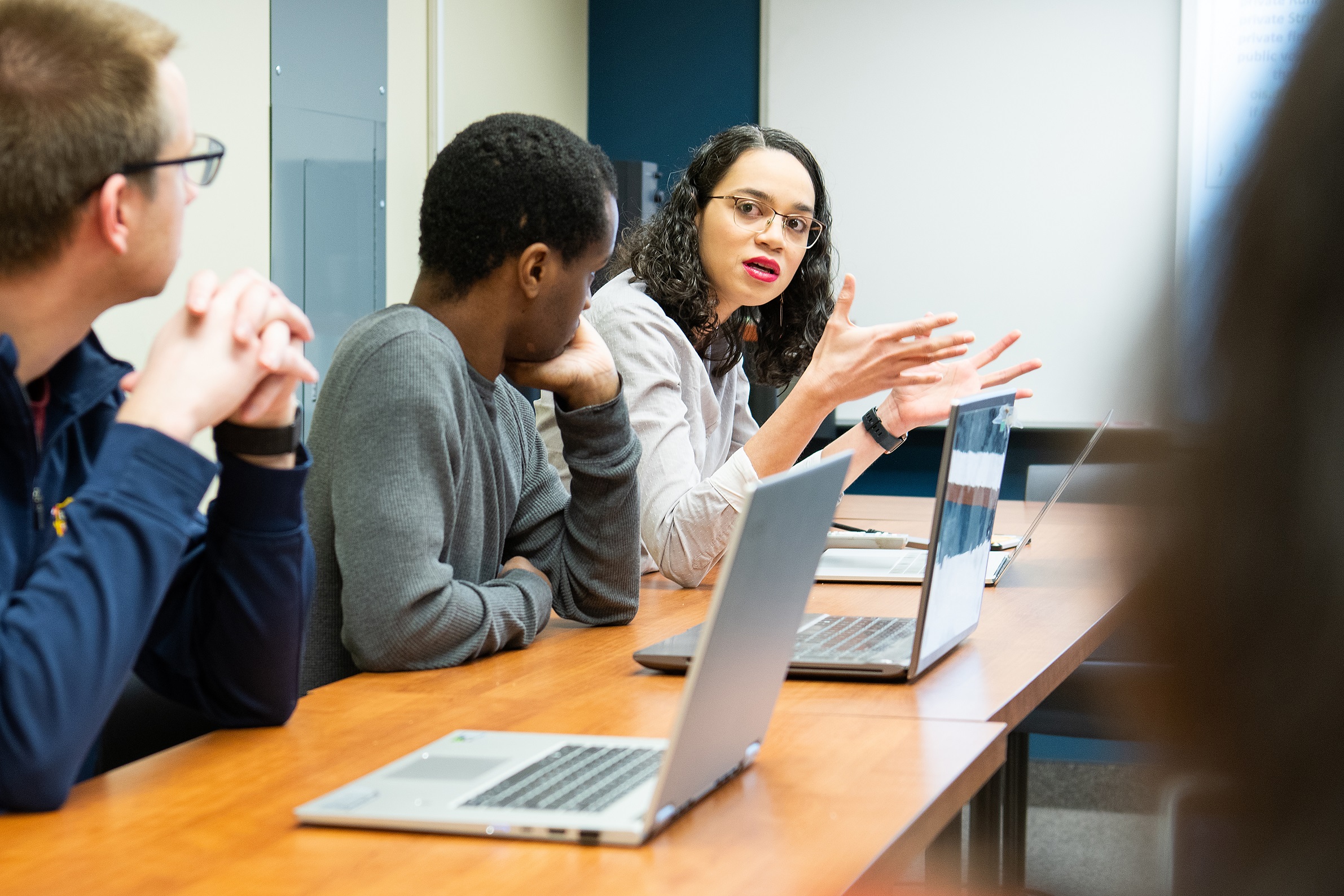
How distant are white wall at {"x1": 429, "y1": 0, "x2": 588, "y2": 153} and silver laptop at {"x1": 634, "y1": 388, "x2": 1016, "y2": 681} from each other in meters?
2.63

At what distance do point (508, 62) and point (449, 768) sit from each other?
3701mm

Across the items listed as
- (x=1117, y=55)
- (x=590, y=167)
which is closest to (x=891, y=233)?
(x=1117, y=55)

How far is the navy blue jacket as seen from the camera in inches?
34.1

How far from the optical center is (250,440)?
3.48 ft

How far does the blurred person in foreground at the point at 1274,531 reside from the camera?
0.77 feet

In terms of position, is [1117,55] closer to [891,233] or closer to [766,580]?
[891,233]

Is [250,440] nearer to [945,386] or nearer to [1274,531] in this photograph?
[1274,531]

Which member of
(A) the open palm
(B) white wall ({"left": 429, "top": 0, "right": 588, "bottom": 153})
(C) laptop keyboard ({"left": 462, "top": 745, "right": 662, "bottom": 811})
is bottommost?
(C) laptop keyboard ({"left": 462, "top": 745, "right": 662, "bottom": 811})

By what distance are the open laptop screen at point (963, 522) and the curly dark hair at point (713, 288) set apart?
88 centimetres

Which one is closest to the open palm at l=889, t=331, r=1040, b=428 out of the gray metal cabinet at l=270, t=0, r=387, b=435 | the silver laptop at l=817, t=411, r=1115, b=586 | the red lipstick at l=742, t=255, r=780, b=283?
the silver laptop at l=817, t=411, r=1115, b=586

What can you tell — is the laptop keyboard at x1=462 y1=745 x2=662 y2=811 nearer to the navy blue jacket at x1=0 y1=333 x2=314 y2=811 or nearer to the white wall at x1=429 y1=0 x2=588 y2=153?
the navy blue jacket at x1=0 y1=333 x2=314 y2=811

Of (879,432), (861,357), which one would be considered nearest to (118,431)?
(861,357)

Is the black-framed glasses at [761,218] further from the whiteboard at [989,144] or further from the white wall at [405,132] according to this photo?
the whiteboard at [989,144]

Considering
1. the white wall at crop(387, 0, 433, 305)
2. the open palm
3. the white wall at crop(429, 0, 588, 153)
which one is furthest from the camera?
the white wall at crop(429, 0, 588, 153)
